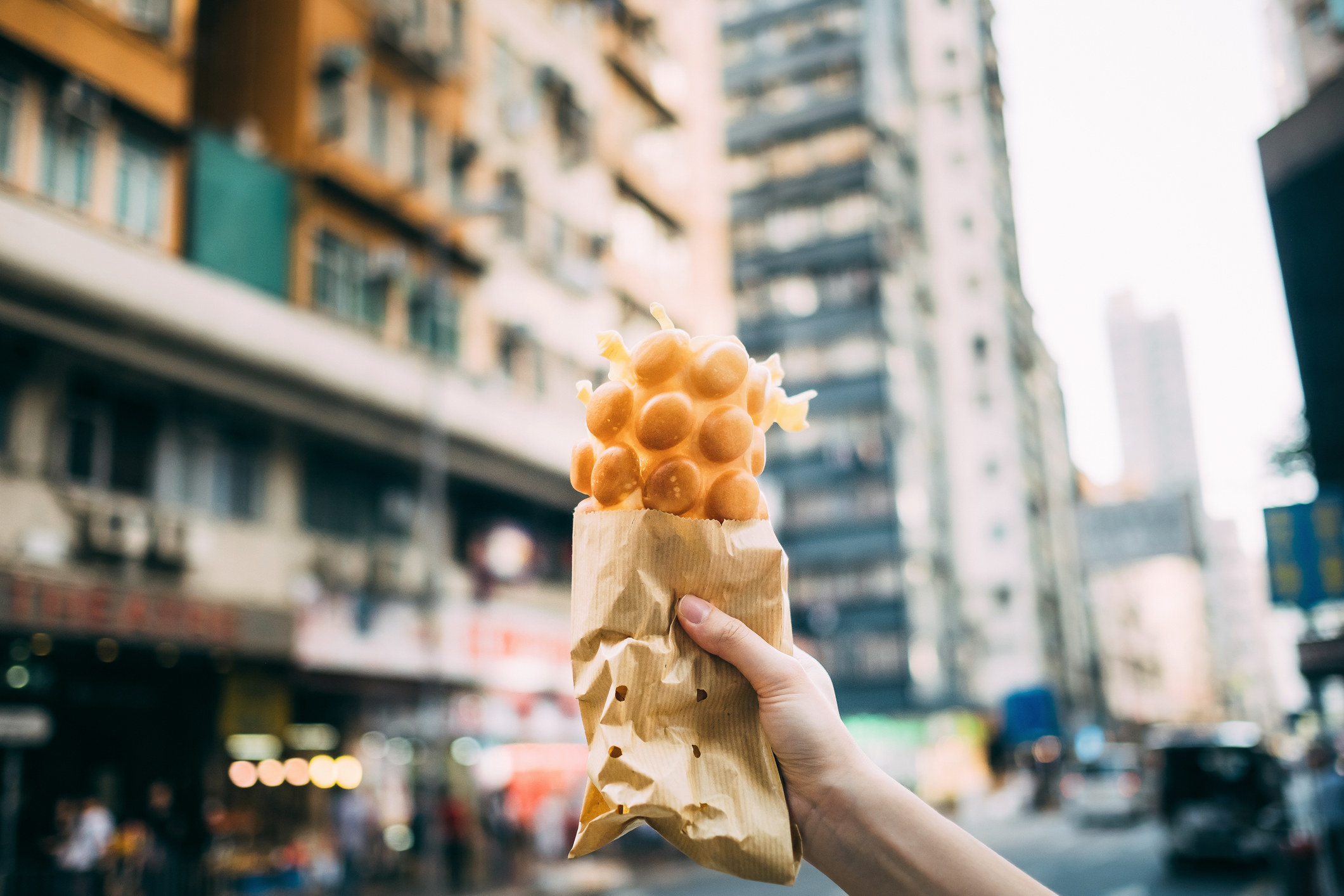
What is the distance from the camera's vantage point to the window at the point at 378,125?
2323 centimetres

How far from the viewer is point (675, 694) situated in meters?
2.41

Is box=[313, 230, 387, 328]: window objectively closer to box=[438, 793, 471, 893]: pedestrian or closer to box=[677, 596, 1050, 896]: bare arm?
box=[438, 793, 471, 893]: pedestrian

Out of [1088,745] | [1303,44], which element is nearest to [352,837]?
[1303,44]

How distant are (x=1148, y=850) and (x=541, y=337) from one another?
20.6 metres

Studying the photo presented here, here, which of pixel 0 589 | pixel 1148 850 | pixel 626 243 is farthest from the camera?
pixel 626 243

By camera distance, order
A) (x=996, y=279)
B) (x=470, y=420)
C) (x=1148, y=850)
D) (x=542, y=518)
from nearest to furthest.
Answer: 1. (x=470, y=420)
2. (x=1148, y=850)
3. (x=542, y=518)
4. (x=996, y=279)

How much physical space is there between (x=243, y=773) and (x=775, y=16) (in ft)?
190

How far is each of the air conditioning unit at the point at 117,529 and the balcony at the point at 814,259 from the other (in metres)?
47.7

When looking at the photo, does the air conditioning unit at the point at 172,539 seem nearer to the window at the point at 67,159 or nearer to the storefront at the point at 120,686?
the storefront at the point at 120,686

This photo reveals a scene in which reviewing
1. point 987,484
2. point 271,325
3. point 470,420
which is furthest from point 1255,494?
point 987,484

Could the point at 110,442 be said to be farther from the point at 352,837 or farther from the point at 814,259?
the point at 814,259

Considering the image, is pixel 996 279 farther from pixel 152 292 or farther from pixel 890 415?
pixel 152 292

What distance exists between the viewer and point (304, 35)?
21.4 metres

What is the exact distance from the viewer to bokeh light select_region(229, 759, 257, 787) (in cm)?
1877
